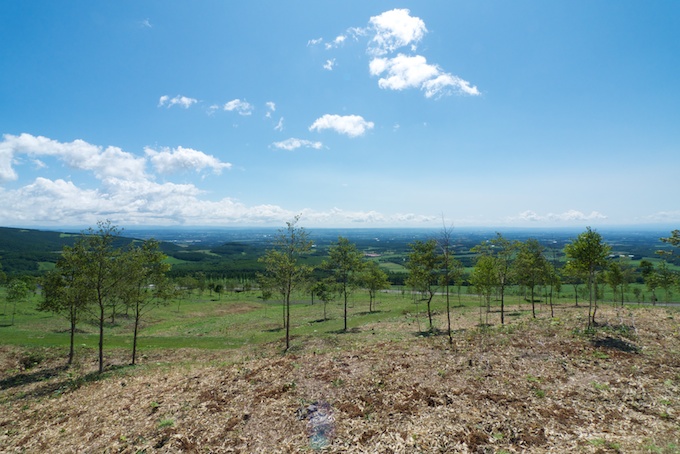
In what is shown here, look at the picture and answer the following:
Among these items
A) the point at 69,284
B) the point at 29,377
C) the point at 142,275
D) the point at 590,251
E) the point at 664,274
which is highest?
the point at 590,251

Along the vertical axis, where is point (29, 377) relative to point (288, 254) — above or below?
below

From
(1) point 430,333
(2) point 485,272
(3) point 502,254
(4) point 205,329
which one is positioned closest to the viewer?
(1) point 430,333

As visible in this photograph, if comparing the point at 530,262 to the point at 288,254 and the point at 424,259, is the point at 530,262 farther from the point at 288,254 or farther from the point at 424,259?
the point at 288,254

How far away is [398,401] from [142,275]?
20.3 meters

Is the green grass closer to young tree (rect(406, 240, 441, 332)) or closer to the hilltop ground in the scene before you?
young tree (rect(406, 240, 441, 332))

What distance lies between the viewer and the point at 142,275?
23.2 m

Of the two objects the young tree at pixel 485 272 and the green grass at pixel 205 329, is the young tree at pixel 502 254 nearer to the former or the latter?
the young tree at pixel 485 272

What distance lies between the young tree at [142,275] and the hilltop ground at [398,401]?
212 inches

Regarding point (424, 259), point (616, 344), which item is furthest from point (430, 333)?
point (616, 344)

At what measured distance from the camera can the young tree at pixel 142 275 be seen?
2288 cm

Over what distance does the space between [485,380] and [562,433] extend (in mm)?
3702

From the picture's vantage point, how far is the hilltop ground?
32.7 feet

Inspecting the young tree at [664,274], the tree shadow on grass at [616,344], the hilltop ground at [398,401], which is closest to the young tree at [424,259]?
the hilltop ground at [398,401]

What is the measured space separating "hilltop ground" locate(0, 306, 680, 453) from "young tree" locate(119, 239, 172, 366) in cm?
538
